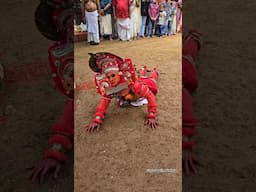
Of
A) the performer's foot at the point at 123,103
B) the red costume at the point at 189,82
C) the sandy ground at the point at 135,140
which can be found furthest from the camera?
the red costume at the point at 189,82

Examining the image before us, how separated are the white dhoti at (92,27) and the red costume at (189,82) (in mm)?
534

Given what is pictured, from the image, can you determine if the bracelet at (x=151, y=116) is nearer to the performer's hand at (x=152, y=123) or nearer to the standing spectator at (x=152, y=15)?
the performer's hand at (x=152, y=123)

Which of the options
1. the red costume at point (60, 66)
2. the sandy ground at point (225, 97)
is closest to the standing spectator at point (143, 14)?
the red costume at point (60, 66)

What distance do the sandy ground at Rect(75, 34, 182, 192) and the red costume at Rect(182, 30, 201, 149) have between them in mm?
427

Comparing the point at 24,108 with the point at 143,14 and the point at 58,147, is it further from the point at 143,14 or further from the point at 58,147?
the point at 143,14

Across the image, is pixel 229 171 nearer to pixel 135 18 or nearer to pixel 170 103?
pixel 170 103

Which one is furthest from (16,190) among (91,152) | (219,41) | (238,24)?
(238,24)

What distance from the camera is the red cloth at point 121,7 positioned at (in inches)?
45.4

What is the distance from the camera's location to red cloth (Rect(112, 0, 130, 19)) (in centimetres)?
115

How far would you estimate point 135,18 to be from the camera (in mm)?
1188

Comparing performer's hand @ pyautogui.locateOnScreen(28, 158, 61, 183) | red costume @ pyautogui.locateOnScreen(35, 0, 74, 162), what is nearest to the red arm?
red costume @ pyautogui.locateOnScreen(35, 0, 74, 162)

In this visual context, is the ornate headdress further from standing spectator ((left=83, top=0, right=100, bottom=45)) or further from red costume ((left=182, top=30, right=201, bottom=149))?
red costume ((left=182, top=30, right=201, bottom=149))

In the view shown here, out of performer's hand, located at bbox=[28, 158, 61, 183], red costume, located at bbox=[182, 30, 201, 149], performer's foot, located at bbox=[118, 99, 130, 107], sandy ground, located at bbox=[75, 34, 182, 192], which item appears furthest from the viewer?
performer's hand, located at bbox=[28, 158, 61, 183]

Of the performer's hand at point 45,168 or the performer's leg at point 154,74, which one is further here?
the performer's hand at point 45,168
